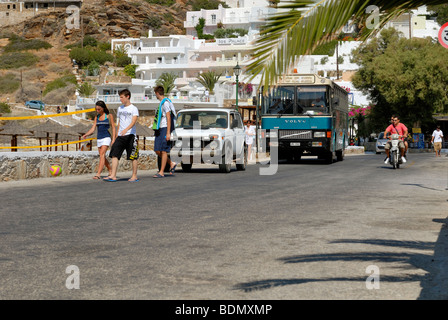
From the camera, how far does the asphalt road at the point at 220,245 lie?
466 centimetres

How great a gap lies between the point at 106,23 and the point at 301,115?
462 ft

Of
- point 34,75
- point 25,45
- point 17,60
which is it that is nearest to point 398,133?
point 34,75

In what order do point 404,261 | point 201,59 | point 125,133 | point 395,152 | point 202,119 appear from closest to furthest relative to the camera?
point 404,261
point 125,133
point 202,119
point 395,152
point 201,59

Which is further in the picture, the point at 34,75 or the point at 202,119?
the point at 34,75

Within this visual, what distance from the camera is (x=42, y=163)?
16000 mm

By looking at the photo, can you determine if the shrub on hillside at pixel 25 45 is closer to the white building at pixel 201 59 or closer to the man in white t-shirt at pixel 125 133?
the white building at pixel 201 59

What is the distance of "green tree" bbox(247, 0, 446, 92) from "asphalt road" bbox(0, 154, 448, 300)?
172cm

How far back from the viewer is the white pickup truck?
725 inches

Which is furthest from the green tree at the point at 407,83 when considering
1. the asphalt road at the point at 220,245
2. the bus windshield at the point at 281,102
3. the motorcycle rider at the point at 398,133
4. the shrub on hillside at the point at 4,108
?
the shrub on hillside at the point at 4,108

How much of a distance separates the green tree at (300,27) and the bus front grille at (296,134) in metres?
19.8

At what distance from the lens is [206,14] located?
144 m

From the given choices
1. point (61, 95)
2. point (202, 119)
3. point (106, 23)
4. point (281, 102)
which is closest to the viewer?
point (202, 119)

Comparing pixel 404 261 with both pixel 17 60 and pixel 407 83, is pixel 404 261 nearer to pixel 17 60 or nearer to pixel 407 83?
pixel 407 83
